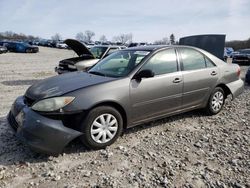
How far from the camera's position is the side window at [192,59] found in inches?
196

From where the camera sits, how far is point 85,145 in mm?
3855

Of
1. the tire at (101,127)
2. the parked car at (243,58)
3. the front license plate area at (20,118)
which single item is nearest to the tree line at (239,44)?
the parked car at (243,58)

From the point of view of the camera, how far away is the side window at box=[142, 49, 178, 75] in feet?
14.7

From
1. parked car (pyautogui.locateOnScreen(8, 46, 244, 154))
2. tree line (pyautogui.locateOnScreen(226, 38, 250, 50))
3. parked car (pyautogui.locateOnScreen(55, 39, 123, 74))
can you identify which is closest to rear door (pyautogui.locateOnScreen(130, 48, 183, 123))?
parked car (pyautogui.locateOnScreen(8, 46, 244, 154))

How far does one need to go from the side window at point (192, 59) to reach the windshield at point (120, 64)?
2.67 ft

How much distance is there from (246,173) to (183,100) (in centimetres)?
186

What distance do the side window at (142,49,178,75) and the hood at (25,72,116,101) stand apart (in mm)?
823

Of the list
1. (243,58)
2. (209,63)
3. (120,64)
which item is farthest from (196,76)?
(243,58)

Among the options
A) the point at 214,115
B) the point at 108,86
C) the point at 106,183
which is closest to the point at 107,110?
the point at 108,86

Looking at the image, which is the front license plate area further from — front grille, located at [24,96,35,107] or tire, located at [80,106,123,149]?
tire, located at [80,106,123,149]

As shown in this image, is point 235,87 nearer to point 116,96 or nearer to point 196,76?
point 196,76

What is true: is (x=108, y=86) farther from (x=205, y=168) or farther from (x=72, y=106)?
→ (x=205, y=168)

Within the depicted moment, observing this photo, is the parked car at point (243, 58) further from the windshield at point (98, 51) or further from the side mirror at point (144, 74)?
the side mirror at point (144, 74)

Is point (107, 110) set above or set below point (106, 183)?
above
